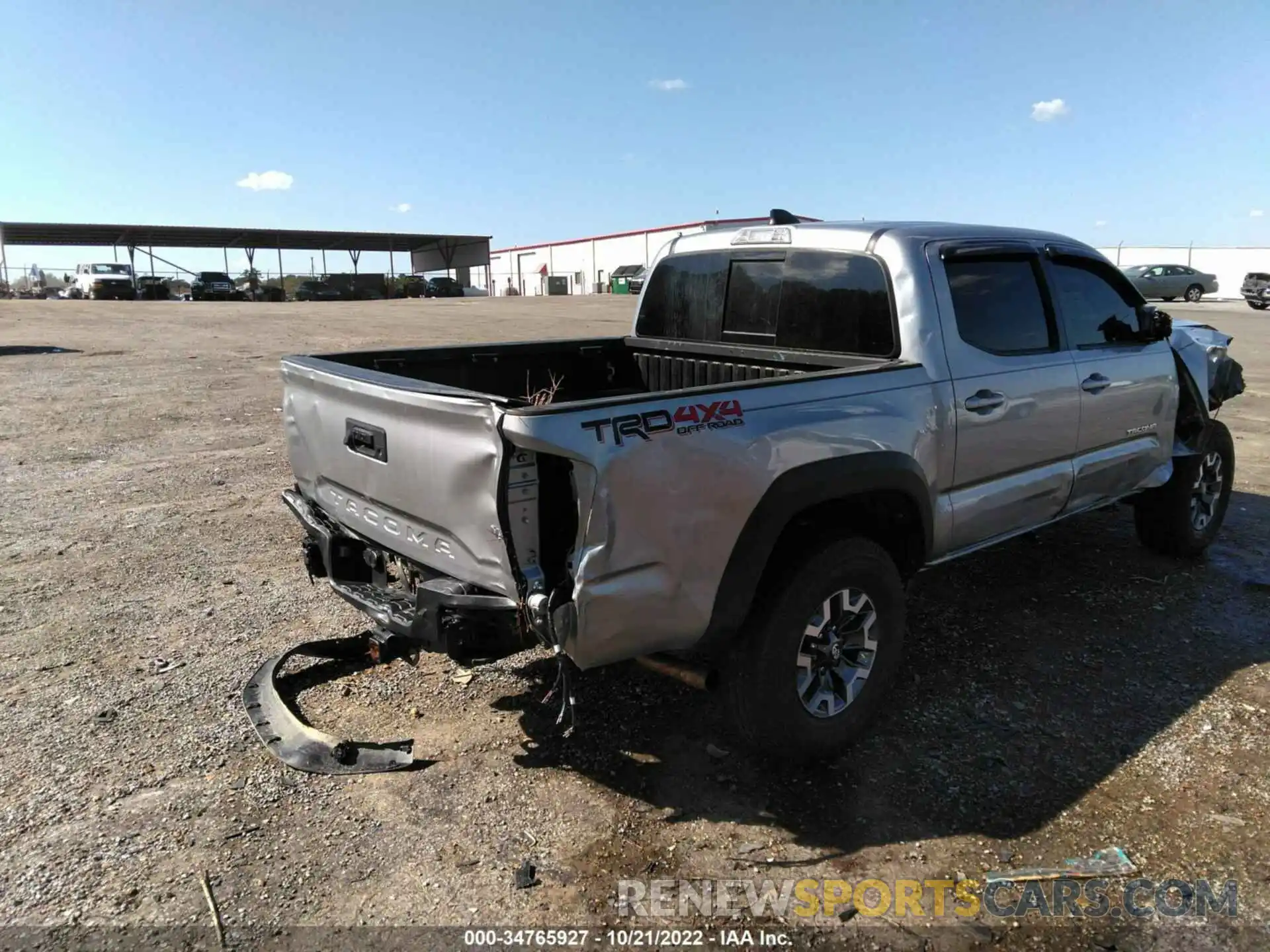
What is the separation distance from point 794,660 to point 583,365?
2419 millimetres

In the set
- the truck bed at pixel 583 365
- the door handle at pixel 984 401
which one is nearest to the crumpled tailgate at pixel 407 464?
the truck bed at pixel 583 365

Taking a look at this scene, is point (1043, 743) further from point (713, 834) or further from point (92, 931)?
point (92, 931)

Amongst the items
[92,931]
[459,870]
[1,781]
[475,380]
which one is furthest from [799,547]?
[1,781]

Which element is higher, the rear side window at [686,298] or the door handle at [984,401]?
the rear side window at [686,298]

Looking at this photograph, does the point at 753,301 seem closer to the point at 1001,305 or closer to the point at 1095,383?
the point at 1001,305

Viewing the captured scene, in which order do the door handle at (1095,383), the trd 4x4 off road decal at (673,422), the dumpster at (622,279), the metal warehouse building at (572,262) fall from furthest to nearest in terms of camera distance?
the metal warehouse building at (572,262)
the dumpster at (622,279)
the door handle at (1095,383)
the trd 4x4 off road decal at (673,422)

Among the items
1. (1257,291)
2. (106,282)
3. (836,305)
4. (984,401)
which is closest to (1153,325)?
(984,401)

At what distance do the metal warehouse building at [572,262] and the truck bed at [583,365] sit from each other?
49.2 m

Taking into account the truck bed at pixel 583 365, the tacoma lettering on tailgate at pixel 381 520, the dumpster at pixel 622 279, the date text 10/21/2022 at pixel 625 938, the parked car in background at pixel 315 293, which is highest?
the dumpster at pixel 622 279

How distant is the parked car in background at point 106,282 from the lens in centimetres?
4128

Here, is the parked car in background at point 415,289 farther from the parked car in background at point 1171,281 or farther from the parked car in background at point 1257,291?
the parked car in background at point 1257,291

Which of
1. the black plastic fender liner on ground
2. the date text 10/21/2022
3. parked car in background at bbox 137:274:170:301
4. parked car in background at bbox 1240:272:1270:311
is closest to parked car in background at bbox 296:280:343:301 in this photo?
parked car in background at bbox 137:274:170:301

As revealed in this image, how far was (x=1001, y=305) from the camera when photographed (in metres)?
4.10

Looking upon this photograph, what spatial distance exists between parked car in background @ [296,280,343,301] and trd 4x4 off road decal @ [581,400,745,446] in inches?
1853
